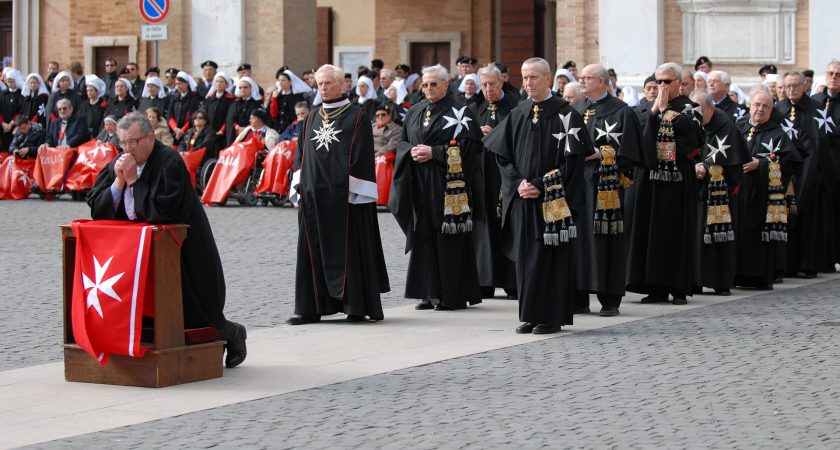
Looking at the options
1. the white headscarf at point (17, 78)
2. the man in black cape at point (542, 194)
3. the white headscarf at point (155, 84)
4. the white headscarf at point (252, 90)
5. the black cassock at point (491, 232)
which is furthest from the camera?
the white headscarf at point (17, 78)

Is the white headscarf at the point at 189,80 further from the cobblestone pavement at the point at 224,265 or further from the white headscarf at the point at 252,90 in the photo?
the cobblestone pavement at the point at 224,265

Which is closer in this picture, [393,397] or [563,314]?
[393,397]

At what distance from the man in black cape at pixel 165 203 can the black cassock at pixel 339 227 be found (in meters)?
2.15

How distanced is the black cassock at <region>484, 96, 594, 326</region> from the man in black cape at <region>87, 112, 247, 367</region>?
2497 mm

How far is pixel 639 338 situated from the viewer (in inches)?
407

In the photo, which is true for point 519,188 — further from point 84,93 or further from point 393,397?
point 84,93

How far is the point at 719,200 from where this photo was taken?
13.1 m

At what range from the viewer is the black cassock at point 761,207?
45.3 ft

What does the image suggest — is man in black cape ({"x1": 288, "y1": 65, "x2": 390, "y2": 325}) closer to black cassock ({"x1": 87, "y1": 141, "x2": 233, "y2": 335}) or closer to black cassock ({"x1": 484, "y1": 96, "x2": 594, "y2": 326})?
black cassock ({"x1": 484, "y1": 96, "x2": 594, "y2": 326})

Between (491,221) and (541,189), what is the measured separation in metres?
2.06

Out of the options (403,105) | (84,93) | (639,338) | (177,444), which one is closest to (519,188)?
(639,338)

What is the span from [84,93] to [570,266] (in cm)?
1686

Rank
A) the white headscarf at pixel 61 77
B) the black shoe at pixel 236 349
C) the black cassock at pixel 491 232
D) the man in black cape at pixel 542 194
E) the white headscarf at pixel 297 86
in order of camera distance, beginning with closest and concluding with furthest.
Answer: the black shoe at pixel 236 349, the man in black cape at pixel 542 194, the black cassock at pixel 491 232, the white headscarf at pixel 297 86, the white headscarf at pixel 61 77

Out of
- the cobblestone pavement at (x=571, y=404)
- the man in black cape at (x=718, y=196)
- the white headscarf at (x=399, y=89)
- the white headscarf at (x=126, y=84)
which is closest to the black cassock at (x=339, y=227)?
the cobblestone pavement at (x=571, y=404)
